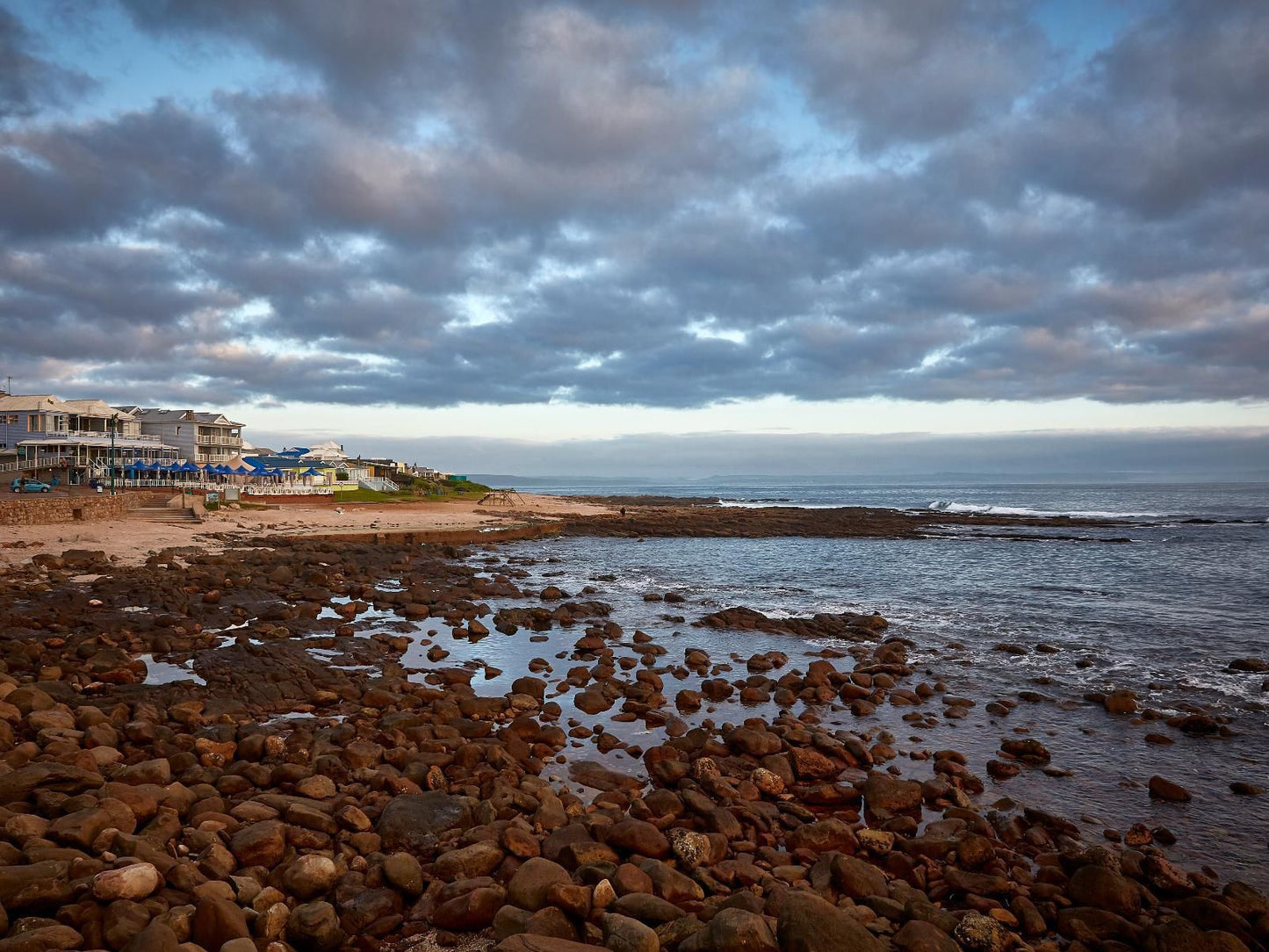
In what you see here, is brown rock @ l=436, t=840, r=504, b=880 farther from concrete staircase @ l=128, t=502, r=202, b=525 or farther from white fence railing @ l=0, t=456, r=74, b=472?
white fence railing @ l=0, t=456, r=74, b=472

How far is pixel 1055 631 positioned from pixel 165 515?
47.8 meters

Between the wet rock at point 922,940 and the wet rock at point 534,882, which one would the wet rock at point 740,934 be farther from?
the wet rock at point 534,882

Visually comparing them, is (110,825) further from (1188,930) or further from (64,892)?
(1188,930)

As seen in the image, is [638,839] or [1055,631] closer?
[638,839]

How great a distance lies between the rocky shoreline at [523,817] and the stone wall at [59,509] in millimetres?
20797

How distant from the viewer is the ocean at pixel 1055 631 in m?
11.1

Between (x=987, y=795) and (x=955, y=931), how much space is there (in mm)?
4252

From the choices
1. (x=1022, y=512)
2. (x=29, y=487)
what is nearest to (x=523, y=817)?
(x=29, y=487)

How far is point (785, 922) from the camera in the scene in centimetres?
645

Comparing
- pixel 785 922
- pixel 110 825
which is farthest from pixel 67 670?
pixel 785 922

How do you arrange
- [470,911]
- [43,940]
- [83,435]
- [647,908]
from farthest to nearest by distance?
[83,435] → [470,911] → [647,908] → [43,940]

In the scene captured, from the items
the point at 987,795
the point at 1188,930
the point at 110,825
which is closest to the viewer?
the point at 1188,930

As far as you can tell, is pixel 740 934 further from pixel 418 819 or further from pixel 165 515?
pixel 165 515

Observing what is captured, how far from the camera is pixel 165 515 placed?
146 ft
